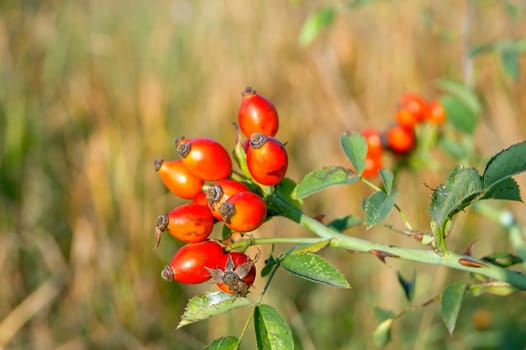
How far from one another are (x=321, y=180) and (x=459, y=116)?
41.3 inches

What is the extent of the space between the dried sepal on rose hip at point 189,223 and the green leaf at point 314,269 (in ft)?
0.45

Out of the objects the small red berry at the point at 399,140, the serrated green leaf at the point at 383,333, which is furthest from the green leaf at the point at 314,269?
the small red berry at the point at 399,140

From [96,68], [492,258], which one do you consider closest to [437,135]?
[492,258]

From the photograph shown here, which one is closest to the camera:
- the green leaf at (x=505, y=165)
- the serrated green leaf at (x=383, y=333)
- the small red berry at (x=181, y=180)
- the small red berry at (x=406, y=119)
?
the green leaf at (x=505, y=165)

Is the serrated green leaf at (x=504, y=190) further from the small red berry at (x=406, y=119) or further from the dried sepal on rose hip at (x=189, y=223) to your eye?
the small red berry at (x=406, y=119)

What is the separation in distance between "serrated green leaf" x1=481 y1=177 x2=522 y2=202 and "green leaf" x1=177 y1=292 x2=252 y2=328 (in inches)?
16.6

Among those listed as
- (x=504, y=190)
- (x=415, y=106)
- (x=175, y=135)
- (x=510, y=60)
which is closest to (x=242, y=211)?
(x=504, y=190)

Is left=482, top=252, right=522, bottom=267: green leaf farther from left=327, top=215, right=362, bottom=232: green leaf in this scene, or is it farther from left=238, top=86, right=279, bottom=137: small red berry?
left=238, top=86, right=279, bottom=137: small red berry

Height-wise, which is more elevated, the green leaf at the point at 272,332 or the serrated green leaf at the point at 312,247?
the serrated green leaf at the point at 312,247

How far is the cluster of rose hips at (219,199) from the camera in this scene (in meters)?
0.93

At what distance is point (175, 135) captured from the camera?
442 cm

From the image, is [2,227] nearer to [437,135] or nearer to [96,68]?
[96,68]

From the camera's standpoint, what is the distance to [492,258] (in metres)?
1.14

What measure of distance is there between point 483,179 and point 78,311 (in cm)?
301
